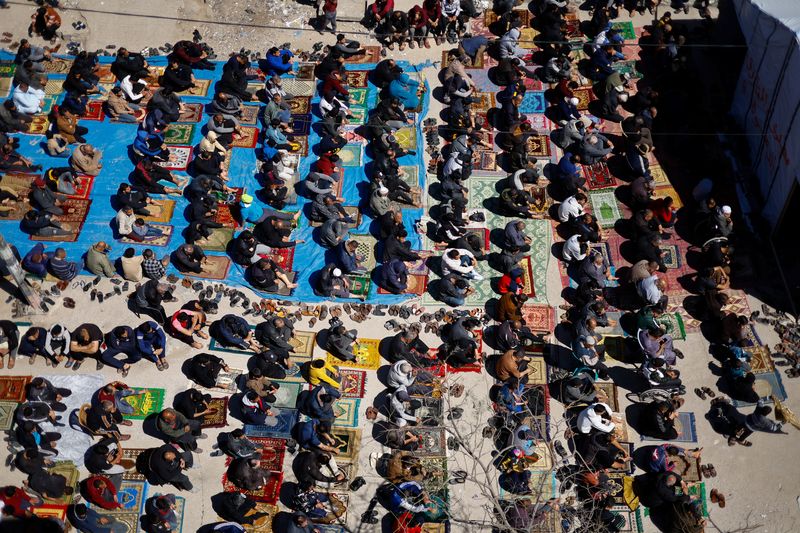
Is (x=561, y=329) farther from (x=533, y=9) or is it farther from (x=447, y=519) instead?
(x=533, y=9)

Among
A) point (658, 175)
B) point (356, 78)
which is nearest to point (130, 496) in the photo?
point (356, 78)

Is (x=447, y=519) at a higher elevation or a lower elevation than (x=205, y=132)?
lower

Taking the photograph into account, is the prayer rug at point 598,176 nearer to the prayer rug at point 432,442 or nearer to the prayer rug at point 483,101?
the prayer rug at point 483,101

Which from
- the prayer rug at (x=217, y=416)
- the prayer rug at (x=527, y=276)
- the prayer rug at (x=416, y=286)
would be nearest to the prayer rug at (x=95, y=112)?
the prayer rug at (x=217, y=416)

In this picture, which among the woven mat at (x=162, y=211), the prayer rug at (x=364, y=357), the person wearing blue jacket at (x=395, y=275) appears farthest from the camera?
the woven mat at (x=162, y=211)

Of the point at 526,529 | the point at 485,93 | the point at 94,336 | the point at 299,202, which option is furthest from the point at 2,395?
the point at 485,93

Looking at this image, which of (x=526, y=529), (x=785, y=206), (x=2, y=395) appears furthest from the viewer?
(x=785, y=206)
